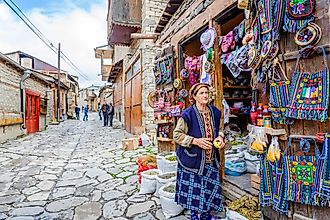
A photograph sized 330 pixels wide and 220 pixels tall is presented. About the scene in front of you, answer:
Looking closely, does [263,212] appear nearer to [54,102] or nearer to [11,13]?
[11,13]

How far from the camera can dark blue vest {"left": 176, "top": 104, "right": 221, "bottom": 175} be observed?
234 centimetres

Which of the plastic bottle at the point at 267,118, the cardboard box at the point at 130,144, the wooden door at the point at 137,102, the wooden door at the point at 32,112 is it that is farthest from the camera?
the wooden door at the point at 32,112

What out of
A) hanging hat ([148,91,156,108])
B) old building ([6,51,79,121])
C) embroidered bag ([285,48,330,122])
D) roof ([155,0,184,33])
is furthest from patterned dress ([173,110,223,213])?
old building ([6,51,79,121])

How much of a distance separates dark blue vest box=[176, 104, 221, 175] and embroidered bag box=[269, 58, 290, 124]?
59 cm

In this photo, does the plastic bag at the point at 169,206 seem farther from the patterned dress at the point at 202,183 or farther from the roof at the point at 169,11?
the roof at the point at 169,11

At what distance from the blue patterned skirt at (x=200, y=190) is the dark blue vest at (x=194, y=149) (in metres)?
0.07

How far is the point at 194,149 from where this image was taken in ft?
7.65

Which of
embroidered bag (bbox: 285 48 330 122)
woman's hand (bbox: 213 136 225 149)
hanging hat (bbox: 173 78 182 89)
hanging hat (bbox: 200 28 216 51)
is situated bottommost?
woman's hand (bbox: 213 136 225 149)

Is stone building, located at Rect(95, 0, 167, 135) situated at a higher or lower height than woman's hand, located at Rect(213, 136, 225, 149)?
higher

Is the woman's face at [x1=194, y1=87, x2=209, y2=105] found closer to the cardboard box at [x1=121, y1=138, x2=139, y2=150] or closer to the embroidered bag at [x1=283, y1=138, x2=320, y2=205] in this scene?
the embroidered bag at [x1=283, y1=138, x2=320, y2=205]

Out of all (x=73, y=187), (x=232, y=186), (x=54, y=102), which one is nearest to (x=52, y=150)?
(x=73, y=187)

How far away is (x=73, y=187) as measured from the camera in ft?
14.2

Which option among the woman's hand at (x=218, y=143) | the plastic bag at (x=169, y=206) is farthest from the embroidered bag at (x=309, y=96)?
the plastic bag at (x=169, y=206)

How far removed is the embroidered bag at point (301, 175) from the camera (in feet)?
5.83
